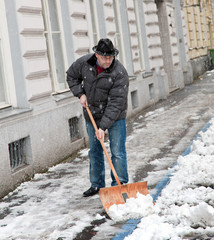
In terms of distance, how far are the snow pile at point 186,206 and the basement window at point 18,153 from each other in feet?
7.78

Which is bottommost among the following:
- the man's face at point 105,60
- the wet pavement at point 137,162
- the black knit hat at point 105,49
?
the wet pavement at point 137,162

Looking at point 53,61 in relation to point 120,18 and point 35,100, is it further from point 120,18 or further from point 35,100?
point 120,18

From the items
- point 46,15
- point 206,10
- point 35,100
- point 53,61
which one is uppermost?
point 206,10

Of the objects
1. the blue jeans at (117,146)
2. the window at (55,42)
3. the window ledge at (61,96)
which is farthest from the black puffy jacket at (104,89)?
the window at (55,42)

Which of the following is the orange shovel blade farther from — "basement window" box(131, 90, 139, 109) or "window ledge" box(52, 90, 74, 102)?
"basement window" box(131, 90, 139, 109)

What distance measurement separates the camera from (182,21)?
21.3 meters

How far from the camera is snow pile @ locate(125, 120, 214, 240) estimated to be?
4.25 meters

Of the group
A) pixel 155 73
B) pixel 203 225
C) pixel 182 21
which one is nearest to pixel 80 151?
pixel 203 225

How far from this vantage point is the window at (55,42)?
341 inches

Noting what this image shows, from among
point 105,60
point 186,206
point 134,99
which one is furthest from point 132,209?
point 134,99

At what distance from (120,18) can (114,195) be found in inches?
345

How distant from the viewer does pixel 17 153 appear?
722cm

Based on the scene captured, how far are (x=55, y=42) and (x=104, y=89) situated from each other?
3802 mm

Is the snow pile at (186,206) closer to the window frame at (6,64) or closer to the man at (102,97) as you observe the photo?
the man at (102,97)
